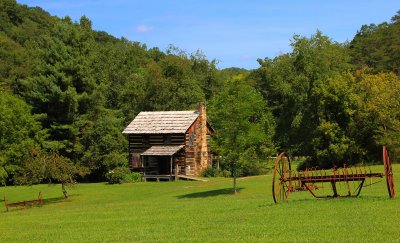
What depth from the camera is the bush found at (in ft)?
186

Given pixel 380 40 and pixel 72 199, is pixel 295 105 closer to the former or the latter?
pixel 380 40

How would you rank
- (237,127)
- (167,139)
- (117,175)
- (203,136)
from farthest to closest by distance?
1. (203,136)
2. (167,139)
3. (117,175)
4. (237,127)

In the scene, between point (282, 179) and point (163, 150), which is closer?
point (282, 179)

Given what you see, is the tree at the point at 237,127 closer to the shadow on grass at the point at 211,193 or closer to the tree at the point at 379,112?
the shadow on grass at the point at 211,193

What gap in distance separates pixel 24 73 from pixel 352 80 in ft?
161

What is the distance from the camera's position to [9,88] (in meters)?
72.6

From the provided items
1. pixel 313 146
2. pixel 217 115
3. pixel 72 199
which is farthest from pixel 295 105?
pixel 72 199

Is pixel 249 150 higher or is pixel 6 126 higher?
pixel 6 126

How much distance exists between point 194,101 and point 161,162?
1745 cm

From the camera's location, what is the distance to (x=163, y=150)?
60.2 metres

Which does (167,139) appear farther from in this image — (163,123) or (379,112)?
(379,112)

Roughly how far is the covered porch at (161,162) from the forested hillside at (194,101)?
3154 mm

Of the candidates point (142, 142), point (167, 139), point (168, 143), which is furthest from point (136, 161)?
point (167, 139)

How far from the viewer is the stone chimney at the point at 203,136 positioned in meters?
63.2
